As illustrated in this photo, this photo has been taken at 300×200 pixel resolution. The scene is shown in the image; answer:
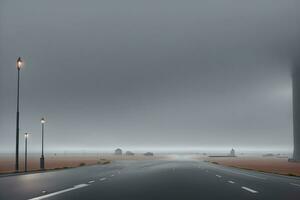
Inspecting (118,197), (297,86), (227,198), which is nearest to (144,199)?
(118,197)

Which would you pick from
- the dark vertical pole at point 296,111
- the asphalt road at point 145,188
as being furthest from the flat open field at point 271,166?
the asphalt road at point 145,188

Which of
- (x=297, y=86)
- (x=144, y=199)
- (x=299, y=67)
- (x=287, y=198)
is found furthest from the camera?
(x=297, y=86)

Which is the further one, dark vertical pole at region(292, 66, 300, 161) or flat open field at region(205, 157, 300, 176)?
dark vertical pole at region(292, 66, 300, 161)

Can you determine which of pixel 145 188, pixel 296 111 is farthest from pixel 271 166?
pixel 145 188

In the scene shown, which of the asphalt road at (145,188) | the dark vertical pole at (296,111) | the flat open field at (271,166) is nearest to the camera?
the asphalt road at (145,188)

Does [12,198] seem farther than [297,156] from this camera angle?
No

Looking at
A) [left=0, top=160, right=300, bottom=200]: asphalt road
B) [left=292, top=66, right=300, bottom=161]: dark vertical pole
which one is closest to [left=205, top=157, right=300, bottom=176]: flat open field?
[left=292, top=66, right=300, bottom=161]: dark vertical pole

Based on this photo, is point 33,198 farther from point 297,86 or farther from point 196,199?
point 297,86

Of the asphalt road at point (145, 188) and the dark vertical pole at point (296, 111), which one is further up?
the dark vertical pole at point (296, 111)

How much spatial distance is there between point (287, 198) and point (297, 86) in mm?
83685

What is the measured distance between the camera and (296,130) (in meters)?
94.1

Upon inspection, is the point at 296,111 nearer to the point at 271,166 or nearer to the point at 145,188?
the point at 271,166

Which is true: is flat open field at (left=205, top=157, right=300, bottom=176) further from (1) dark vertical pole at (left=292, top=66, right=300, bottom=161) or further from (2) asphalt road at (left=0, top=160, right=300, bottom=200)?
(2) asphalt road at (left=0, top=160, right=300, bottom=200)

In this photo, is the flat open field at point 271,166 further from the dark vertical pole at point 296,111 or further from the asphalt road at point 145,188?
the asphalt road at point 145,188
